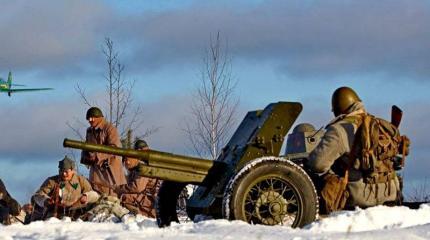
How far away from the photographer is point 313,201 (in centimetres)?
1003

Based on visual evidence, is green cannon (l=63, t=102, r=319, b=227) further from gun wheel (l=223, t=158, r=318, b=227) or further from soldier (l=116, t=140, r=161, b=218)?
soldier (l=116, t=140, r=161, b=218)

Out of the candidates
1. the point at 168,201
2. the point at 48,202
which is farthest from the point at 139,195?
the point at 168,201

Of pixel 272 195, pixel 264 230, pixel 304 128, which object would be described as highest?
pixel 304 128

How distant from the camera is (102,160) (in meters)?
16.5

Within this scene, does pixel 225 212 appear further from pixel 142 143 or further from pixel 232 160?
pixel 142 143

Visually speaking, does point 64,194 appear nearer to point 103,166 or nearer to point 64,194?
point 64,194

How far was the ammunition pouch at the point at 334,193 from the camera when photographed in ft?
34.2

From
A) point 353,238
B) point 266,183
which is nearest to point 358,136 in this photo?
point 266,183

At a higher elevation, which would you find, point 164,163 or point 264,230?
point 164,163

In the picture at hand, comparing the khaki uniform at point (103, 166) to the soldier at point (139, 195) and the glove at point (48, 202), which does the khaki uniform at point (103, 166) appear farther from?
the glove at point (48, 202)

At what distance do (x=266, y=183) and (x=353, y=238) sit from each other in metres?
2.58

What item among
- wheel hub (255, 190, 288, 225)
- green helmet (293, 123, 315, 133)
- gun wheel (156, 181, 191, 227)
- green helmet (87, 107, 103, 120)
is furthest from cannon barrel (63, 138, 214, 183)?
green helmet (293, 123, 315, 133)

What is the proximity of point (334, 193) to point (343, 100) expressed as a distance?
1008 millimetres

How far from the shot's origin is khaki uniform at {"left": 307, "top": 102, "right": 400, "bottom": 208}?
10383 mm
